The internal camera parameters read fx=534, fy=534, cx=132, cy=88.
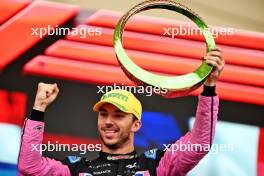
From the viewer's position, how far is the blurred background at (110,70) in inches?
82.4

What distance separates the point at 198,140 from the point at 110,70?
0.68 metres

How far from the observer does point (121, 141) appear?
1.70 meters

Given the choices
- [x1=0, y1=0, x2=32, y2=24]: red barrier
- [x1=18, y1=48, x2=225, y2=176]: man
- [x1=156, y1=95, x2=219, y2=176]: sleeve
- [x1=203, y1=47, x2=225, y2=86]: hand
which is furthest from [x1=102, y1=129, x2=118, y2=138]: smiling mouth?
[x1=0, y1=0, x2=32, y2=24]: red barrier

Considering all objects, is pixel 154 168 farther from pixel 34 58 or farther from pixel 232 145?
pixel 34 58

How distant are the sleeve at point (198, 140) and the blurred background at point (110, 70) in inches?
19.0

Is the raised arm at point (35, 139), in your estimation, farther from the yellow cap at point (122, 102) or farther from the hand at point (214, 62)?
the hand at point (214, 62)

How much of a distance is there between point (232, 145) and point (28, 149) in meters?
0.93

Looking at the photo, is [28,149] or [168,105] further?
[168,105]

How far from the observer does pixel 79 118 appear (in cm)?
210

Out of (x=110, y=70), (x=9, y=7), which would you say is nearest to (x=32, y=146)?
(x=110, y=70)

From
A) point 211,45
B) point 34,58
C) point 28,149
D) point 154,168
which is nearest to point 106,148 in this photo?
point 154,168

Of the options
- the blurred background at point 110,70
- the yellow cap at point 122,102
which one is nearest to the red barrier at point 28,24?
the blurred background at point 110,70

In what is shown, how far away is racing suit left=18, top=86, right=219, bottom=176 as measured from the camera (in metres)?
1.52

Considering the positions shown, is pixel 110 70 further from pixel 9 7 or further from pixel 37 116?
pixel 37 116
